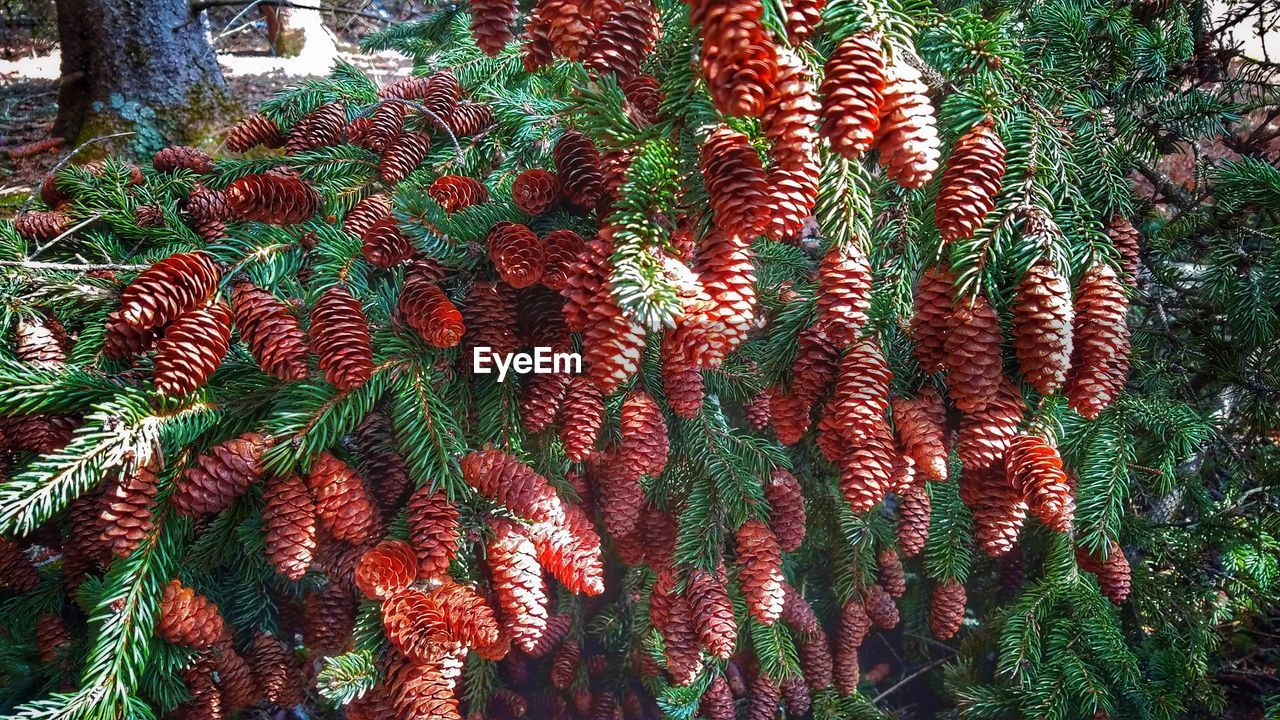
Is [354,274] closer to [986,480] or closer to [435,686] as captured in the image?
[435,686]

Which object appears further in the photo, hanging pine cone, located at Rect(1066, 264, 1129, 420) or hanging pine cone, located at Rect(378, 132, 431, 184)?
hanging pine cone, located at Rect(378, 132, 431, 184)

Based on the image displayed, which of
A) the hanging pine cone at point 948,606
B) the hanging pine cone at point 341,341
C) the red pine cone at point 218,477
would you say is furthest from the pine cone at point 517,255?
the hanging pine cone at point 948,606

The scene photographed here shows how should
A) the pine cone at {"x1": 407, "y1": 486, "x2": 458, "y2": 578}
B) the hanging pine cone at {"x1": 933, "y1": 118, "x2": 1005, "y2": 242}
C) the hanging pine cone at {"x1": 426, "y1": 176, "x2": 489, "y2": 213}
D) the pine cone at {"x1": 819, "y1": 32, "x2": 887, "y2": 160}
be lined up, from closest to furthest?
1. the pine cone at {"x1": 819, "y1": 32, "x2": 887, "y2": 160}
2. the hanging pine cone at {"x1": 933, "y1": 118, "x2": 1005, "y2": 242}
3. the pine cone at {"x1": 407, "y1": 486, "x2": 458, "y2": 578}
4. the hanging pine cone at {"x1": 426, "y1": 176, "x2": 489, "y2": 213}

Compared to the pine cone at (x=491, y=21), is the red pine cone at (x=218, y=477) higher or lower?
lower

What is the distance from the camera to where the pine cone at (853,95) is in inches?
32.5

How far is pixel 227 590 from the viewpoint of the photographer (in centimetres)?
162

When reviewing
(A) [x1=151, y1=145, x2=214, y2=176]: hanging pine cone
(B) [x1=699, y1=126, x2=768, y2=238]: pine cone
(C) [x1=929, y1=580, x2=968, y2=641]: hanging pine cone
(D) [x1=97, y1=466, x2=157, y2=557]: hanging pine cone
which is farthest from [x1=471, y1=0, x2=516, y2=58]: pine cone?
(C) [x1=929, y1=580, x2=968, y2=641]: hanging pine cone

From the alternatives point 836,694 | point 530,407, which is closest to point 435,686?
point 530,407

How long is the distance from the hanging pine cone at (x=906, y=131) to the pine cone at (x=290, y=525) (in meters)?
1.05

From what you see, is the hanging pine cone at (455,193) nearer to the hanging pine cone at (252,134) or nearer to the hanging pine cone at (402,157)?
the hanging pine cone at (402,157)

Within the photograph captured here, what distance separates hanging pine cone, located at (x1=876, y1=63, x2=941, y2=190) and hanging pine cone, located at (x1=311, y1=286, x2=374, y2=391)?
852mm

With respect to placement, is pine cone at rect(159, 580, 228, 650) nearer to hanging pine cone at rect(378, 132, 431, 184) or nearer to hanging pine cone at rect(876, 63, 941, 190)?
hanging pine cone at rect(378, 132, 431, 184)

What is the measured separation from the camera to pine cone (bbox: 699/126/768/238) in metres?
0.86

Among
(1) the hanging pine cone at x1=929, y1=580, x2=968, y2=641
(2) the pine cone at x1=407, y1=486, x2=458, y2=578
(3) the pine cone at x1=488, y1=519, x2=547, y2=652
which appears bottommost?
(1) the hanging pine cone at x1=929, y1=580, x2=968, y2=641
